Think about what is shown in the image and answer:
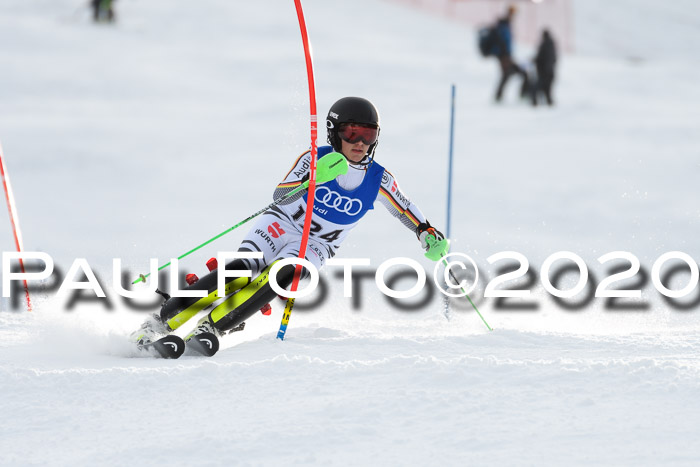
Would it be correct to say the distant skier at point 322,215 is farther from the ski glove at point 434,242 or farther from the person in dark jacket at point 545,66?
the person in dark jacket at point 545,66

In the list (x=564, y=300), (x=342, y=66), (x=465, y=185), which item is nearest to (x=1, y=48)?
(x=342, y=66)

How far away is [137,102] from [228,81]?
99.5 inches

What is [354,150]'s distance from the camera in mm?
4488

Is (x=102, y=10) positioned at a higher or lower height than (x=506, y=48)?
higher

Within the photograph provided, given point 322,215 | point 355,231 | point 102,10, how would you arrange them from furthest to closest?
1. point 102,10
2. point 355,231
3. point 322,215

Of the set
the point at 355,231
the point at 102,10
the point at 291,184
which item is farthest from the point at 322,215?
the point at 102,10

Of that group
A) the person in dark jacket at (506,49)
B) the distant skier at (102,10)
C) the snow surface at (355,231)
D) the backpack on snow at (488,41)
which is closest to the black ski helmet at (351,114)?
the snow surface at (355,231)

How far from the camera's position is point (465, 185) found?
11297mm

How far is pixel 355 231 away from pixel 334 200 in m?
5.27

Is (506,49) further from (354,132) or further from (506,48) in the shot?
(354,132)

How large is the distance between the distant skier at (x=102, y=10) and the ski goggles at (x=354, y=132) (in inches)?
732

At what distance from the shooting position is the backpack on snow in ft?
51.4

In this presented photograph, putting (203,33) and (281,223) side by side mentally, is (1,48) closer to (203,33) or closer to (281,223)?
(203,33)

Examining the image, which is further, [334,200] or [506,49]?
[506,49]
